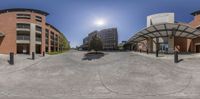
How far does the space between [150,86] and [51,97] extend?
6523 millimetres

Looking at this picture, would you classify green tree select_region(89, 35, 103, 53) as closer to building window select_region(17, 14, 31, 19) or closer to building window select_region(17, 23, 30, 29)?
building window select_region(17, 23, 30, 29)

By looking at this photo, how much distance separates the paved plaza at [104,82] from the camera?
1065cm

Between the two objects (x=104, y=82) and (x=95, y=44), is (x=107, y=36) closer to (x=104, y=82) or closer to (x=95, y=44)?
(x=95, y=44)

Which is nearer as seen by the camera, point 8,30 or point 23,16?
point 8,30

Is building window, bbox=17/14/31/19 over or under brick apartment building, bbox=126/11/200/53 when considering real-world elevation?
over

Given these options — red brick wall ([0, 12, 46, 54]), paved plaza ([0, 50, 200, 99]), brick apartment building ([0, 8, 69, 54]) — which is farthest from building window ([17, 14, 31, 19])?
paved plaza ([0, 50, 200, 99])

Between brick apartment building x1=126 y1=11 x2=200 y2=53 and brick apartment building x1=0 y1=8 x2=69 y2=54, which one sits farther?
brick apartment building x1=0 y1=8 x2=69 y2=54

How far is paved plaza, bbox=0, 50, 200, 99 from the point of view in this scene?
1065 cm

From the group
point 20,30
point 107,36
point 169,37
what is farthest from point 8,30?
point 169,37

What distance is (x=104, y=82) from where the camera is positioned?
13.0 m

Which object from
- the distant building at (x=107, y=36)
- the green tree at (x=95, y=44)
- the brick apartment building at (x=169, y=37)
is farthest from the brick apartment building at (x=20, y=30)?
the brick apartment building at (x=169, y=37)

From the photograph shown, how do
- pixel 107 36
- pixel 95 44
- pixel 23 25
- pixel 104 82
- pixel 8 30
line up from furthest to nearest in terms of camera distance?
pixel 107 36 < pixel 23 25 < pixel 8 30 < pixel 95 44 < pixel 104 82

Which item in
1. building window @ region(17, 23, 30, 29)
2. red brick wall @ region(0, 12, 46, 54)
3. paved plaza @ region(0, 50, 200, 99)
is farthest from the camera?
building window @ region(17, 23, 30, 29)

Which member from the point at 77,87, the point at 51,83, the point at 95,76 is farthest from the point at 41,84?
the point at 95,76
